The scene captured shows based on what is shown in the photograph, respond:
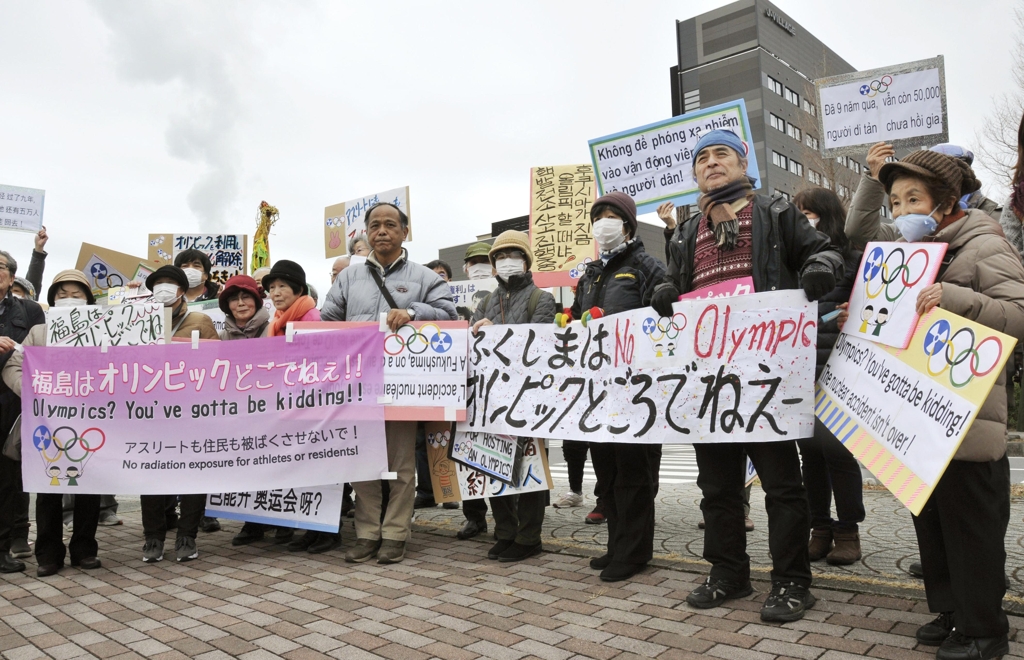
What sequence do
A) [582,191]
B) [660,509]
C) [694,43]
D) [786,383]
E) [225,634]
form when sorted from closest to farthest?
[225,634] < [786,383] < [660,509] < [582,191] < [694,43]

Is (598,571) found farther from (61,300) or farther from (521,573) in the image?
(61,300)

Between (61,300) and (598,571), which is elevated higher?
(61,300)

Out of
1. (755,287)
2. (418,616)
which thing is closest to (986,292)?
(755,287)

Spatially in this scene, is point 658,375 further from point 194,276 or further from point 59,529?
point 194,276

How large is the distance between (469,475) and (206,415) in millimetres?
1891

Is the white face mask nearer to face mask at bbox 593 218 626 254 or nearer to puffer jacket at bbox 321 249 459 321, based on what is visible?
puffer jacket at bbox 321 249 459 321

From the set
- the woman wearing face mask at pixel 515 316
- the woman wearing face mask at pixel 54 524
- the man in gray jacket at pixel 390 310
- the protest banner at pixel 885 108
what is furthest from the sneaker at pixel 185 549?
the protest banner at pixel 885 108

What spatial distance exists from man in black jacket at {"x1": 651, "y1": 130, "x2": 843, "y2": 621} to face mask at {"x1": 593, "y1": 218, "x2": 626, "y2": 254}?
1.82 ft

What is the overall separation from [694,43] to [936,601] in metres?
57.6

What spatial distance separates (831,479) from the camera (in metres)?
4.38

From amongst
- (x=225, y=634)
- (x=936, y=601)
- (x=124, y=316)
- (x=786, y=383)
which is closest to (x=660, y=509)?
(x=786, y=383)

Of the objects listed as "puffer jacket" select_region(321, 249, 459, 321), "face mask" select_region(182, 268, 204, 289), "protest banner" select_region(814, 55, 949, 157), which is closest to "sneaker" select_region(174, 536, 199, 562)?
"puffer jacket" select_region(321, 249, 459, 321)

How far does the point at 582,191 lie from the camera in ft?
33.0

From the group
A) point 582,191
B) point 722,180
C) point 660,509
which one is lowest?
point 660,509
